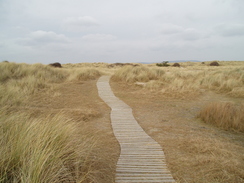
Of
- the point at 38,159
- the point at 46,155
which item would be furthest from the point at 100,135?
the point at 38,159

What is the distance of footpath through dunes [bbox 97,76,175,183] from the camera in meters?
3.04

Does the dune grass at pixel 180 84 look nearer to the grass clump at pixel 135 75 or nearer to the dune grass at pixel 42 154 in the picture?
the grass clump at pixel 135 75

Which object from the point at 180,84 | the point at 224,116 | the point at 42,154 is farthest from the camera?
the point at 180,84

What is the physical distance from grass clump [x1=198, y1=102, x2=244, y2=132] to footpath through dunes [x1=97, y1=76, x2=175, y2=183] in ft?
8.19

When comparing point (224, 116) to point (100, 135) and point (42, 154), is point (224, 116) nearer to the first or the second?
point (100, 135)

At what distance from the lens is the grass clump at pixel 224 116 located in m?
5.65

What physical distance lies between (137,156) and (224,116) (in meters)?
3.71

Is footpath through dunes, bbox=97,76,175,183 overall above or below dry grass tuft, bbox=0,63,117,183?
below

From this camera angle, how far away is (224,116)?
5961 millimetres

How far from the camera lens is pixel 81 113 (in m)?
6.35

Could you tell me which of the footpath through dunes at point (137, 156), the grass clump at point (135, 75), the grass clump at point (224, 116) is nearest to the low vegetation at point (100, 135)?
the grass clump at point (224, 116)

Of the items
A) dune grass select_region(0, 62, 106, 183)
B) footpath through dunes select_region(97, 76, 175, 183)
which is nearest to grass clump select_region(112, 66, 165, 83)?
footpath through dunes select_region(97, 76, 175, 183)

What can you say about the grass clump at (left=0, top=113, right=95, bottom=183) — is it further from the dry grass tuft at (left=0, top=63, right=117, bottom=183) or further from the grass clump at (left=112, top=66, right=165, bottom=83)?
the grass clump at (left=112, top=66, right=165, bottom=83)

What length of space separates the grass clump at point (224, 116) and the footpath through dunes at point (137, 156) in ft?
8.19
